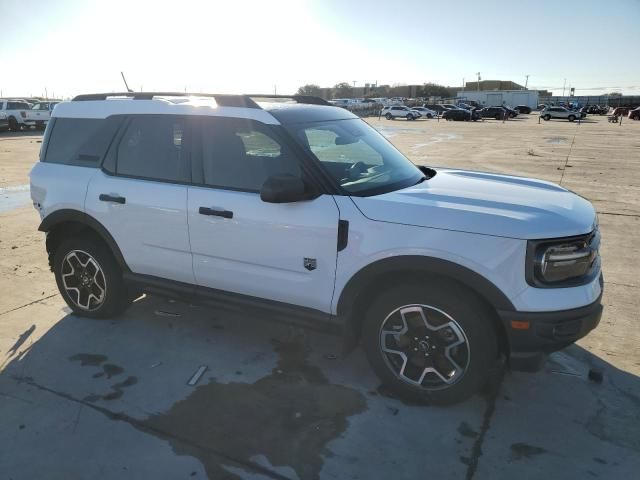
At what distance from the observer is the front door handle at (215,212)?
11.5 ft

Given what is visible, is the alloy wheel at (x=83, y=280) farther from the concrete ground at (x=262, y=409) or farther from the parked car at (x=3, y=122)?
the parked car at (x=3, y=122)

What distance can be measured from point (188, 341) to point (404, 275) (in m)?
1.95

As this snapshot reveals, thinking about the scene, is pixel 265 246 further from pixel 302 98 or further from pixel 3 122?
pixel 3 122

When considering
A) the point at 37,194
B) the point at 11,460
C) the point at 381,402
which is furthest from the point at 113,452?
the point at 37,194

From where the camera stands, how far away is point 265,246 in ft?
11.2

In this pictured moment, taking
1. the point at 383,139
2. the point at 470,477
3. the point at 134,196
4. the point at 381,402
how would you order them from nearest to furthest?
1. the point at 470,477
2. the point at 381,402
3. the point at 134,196
4. the point at 383,139

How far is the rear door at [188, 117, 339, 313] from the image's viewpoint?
327 centimetres

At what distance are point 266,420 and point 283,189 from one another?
1414mm

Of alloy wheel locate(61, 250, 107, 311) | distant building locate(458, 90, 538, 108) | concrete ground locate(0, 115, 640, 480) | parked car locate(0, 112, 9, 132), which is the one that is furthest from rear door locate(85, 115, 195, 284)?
distant building locate(458, 90, 538, 108)

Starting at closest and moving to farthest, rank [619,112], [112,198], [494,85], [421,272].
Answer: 1. [421,272]
2. [112,198]
3. [619,112]
4. [494,85]

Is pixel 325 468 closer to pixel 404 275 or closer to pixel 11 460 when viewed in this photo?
pixel 404 275

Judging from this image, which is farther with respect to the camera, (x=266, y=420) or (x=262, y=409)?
(x=262, y=409)

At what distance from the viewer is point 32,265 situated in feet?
19.0

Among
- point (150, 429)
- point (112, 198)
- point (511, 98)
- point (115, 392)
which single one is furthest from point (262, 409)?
point (511, 98)
